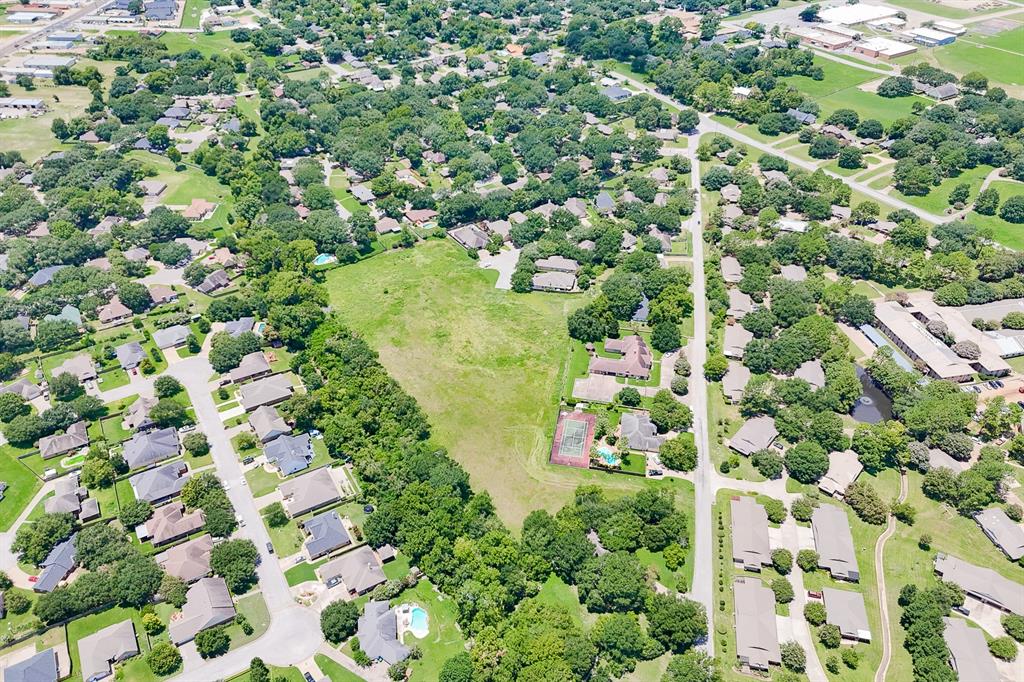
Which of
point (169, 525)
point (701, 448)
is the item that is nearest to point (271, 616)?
point (169, 525)

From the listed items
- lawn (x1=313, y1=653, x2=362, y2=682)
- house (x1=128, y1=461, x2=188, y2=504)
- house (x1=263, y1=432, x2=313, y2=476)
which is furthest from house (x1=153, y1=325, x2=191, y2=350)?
lawn (x1=313, y1=653, x2=362, y2=682)

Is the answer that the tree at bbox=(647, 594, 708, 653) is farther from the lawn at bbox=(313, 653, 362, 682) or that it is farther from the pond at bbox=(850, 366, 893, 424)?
the pond at bbox=(850, 366, 893, 424)

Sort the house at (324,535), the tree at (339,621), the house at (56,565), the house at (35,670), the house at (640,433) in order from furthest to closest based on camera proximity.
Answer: the house at (640,433) < the house at (324,535) < the house at (56,565) < the tree at (339,621) < the house at (35,670)

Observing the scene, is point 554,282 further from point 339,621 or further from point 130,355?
point 130,355

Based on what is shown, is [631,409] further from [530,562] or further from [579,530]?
[530,562]

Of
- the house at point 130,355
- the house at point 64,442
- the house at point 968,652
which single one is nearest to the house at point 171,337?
the house at point 130,355

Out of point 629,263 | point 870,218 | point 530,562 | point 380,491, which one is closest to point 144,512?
point 380,491

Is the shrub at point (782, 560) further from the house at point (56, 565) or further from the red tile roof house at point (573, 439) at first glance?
the house at point (56, 565)
